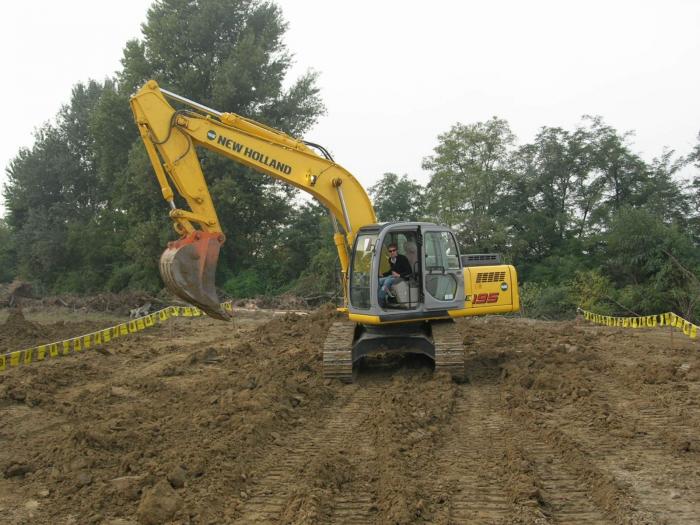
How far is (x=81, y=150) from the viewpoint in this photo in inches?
1516

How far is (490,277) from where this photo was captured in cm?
1005

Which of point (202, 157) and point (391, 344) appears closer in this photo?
point (391, 344)

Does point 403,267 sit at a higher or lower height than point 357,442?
higher

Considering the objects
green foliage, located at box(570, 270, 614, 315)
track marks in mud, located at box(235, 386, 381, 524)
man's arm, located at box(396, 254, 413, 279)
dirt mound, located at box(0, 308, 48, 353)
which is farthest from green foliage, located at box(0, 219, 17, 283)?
track marks in mud, located at box(235, 386, 381, 524)

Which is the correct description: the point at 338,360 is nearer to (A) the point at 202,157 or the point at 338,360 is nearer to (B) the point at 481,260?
(B) the point at 481,260

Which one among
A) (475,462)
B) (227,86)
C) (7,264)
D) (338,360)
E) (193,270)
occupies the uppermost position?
(227,86)

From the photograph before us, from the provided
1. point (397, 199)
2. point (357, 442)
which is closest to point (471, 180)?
point (397, 199)

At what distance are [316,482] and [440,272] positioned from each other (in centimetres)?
500

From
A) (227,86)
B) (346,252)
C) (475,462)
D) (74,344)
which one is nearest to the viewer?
(475,462)

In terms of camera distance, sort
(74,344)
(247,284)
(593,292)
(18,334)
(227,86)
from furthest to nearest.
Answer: (247,284)
(227,86)
(593,292)
(18,334)
(74,344)

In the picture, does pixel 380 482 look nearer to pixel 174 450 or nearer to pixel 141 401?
pixel 174 450

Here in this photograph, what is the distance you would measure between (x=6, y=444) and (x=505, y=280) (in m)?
7.00

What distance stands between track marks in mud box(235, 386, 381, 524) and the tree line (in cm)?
2140

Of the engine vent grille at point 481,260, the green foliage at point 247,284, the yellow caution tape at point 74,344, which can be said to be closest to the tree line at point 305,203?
the green foliage at point 247,284
